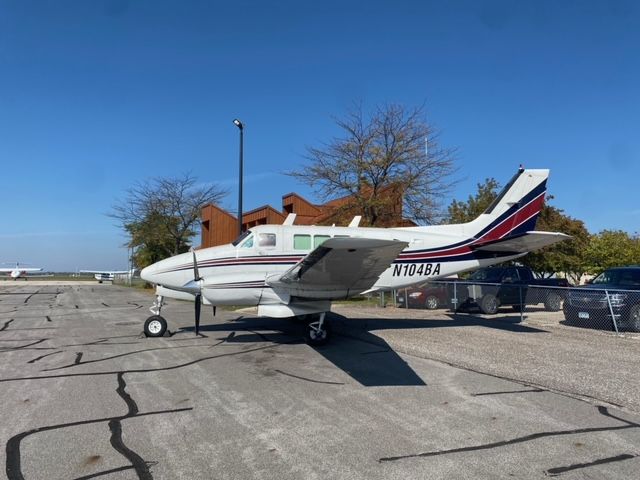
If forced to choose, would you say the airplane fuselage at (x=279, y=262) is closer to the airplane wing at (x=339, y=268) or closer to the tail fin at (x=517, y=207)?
the airplane wing at (x=339, y=268)

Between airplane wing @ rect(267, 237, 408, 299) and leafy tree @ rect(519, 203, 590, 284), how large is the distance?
59.4 ft

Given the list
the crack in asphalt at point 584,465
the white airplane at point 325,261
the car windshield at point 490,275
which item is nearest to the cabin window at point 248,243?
the white airplane at point 325,261

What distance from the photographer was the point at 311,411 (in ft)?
18.8

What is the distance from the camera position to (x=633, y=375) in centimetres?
766

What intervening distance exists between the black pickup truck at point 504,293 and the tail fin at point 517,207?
2.78 m

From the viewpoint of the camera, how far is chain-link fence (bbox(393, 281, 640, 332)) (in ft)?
40.2

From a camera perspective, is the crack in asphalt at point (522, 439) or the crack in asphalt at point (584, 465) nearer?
the crack in asphalt at point (584, 465)

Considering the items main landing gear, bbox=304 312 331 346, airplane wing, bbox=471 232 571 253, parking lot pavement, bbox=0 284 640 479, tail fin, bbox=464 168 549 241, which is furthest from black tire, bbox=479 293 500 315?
main landing gear, bbox=304 312 331 346

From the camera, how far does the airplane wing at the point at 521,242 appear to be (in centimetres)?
1251

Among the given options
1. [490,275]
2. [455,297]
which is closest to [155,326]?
[455,297]

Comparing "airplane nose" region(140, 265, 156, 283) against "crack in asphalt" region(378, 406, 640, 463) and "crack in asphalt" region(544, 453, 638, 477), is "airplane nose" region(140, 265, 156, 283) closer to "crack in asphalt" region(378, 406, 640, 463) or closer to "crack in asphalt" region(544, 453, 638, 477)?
"crack in asphalt" region(378, 406, 640, 463)

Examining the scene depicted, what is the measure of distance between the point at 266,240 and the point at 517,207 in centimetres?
744

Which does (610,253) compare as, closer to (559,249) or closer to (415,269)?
(559,249)

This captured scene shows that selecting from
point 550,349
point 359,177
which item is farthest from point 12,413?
point 359,177
